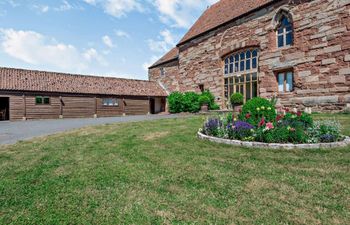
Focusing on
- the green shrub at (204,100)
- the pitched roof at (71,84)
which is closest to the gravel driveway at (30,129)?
the green shrub at (204,100)

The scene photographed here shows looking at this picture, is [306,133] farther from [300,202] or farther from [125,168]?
[125,168]

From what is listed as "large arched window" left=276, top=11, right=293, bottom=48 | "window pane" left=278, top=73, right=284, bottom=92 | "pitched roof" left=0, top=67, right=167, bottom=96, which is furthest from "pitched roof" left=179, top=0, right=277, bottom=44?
"pitched roof" left=0, top=67, right=167, bottom=96

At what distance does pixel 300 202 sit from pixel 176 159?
2.69 meters

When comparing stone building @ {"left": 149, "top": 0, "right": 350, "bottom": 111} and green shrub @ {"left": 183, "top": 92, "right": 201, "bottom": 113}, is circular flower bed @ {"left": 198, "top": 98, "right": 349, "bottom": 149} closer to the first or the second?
stone building @ {"left": 149, "top": 0, "right": 350, "bottom": 111}

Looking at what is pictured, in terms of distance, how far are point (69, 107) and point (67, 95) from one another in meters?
1.32

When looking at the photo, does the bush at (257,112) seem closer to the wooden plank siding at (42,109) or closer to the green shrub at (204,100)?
the green shrub at (204,100)

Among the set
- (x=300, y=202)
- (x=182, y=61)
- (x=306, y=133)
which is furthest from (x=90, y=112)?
(x=300, y=202)

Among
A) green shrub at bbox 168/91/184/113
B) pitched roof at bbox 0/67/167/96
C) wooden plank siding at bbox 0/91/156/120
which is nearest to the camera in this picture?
wooden plank siding at bbox 0/91/156/120

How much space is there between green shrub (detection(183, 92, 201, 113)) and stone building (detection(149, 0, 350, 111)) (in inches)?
59.3

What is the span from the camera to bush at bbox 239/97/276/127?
7133mm

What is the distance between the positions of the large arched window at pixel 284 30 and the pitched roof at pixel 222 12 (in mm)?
1512

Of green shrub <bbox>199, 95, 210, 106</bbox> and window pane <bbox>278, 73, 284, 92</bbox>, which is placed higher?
window pane <bbox>278, 73, 284, 92</bbox>

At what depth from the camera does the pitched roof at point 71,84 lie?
67.8 feet

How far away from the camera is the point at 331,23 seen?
39.0 feet
